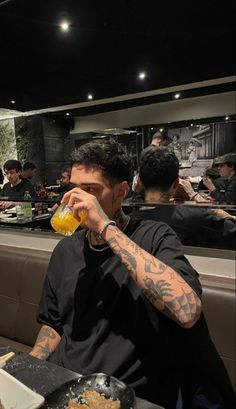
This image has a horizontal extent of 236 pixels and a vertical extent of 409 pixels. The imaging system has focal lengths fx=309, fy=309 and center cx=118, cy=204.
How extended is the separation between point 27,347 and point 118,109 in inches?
64.6

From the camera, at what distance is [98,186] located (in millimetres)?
1114

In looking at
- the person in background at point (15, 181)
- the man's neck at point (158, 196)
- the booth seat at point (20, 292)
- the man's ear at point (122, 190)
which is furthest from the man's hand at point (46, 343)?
the person in background at point (15, 181)

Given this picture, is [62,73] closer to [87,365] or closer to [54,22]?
[54,22]

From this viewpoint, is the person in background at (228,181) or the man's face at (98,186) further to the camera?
the person in background at (228,181)

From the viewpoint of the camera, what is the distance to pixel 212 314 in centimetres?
123

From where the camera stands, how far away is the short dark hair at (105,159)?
113 centimetres

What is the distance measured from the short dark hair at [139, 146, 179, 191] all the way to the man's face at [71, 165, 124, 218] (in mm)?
635

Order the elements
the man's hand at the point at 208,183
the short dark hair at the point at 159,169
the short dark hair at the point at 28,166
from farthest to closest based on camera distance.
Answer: the short dark hair at the point at 28,166 → the man's hand at the point at 208,183 → the short dark hair at the point at 159,169

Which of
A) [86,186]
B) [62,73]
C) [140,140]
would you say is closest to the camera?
[86,186]

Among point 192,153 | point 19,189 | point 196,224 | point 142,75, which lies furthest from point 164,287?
point 19,189

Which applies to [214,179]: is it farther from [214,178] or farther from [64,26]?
[64,26]

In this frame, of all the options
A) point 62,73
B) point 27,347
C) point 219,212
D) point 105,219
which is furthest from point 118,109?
point 27,347

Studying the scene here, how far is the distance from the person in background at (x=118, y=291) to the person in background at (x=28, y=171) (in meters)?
1.76

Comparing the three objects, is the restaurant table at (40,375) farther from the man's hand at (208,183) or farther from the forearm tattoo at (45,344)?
the man's hand at (208,183)
